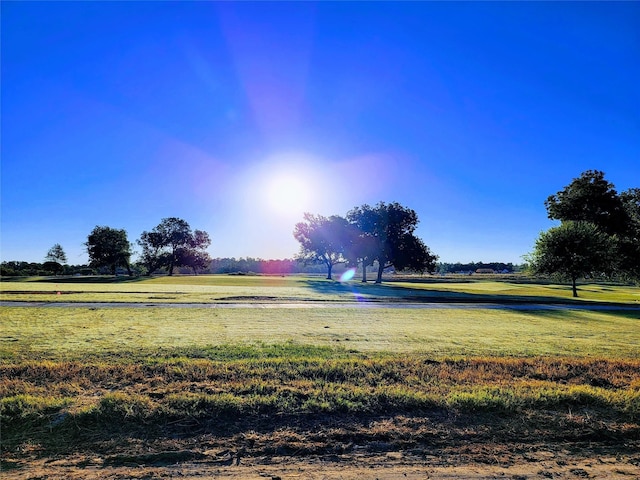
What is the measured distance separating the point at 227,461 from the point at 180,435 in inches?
30.7

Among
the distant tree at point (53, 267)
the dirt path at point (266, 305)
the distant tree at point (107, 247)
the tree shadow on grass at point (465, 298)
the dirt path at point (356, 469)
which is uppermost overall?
the distant tree at point (107, 247)

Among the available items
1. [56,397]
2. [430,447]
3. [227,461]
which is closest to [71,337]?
[56,397]

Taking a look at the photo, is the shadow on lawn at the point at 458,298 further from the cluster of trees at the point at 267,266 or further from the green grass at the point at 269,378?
the cluster of trees at the point at 267,266

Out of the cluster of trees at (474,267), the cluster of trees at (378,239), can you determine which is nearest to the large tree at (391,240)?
the cluster of trees at (378,239)

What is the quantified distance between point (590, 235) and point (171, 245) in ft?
252

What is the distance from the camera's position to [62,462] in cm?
346

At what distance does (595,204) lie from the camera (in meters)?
41.1

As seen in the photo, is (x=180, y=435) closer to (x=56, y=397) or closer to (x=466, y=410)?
(x=56, y=397)

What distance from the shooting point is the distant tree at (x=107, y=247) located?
73.7m

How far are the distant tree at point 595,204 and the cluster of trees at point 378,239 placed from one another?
687 inches

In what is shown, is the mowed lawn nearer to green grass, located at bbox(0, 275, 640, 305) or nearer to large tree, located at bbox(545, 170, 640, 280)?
green grass, located at bbox(0, 275, 640, 305)

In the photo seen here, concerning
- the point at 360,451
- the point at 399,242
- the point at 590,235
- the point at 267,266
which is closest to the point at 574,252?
the point at 590,235

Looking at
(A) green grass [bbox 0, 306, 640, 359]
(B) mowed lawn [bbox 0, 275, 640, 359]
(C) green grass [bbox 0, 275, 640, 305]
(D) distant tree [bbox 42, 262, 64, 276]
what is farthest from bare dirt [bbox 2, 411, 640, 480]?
(D) distant tree [bbox 42, 262, 64, 276]

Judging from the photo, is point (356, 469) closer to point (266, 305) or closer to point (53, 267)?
point (266, 305)
